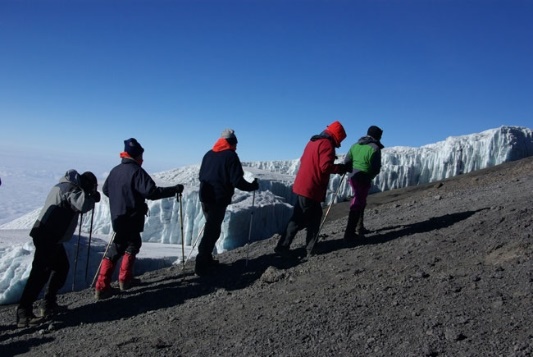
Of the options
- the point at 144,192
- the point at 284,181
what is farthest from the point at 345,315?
the point at 284,181

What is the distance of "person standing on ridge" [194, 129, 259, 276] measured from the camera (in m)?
6.37

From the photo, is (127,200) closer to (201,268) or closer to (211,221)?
(211,221)

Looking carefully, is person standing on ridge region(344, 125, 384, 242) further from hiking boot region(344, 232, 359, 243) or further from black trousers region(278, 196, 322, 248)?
black trousers region(278, 196, 322, 248)

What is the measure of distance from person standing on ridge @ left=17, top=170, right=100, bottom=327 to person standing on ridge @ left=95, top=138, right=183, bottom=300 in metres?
0.39

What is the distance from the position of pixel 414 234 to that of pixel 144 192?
3756 millimetres

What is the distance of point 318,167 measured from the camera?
20.6 feet

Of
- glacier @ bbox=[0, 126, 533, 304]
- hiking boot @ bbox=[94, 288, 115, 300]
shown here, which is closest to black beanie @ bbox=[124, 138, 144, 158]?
glacier @ bbox=[0, 126, 533, 304]

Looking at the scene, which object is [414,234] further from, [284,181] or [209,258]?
[284,181]

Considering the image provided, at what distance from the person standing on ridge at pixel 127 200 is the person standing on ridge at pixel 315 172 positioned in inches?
65.6

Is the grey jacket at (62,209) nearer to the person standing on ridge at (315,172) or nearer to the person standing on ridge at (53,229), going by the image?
the person standing on ridge at (53,229)

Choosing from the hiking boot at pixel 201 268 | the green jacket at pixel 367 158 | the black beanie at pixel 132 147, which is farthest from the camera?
the green jacket at pixel 367 158

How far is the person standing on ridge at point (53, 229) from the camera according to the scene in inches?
210

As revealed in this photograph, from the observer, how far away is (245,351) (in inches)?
153

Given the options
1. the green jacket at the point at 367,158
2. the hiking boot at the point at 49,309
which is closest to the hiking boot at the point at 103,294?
the hiking boot at the point at 49,309
